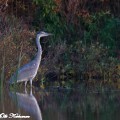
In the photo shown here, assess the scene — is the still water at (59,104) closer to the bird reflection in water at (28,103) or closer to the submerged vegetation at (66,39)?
the bird reflection in water at (28,103)

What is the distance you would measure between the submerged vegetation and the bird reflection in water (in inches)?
81.1

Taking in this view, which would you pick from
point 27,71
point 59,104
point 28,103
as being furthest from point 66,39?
point 28,103

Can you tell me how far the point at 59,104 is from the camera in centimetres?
1248

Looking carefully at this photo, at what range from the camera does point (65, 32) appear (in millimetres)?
19547

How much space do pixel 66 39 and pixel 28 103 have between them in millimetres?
7238

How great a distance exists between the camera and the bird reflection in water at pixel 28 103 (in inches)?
445

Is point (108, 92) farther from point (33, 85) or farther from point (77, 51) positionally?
point (77, 51)

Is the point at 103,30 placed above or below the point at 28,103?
above

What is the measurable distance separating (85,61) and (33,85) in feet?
7.52

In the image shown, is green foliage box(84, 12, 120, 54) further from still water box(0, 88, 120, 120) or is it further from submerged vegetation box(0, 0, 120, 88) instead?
still water box(0, 88, 120, 120)

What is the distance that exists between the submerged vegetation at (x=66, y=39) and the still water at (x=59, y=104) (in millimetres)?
1727

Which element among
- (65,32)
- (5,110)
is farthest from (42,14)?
(5,110)

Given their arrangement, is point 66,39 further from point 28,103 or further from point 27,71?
point 28,103

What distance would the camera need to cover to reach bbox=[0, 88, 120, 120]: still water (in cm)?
1114
